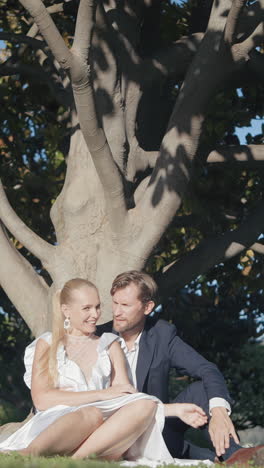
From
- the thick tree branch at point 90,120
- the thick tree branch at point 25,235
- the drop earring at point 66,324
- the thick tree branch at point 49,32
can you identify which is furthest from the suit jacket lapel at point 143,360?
the thick tree branch at point 49,32

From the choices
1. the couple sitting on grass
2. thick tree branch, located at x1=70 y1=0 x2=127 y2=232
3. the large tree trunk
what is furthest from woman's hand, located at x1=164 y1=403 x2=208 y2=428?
thick tree branch, located at x1=70 y1=0 x2=127 y2=232

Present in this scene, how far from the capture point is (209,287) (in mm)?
14016

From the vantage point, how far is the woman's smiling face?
6625 mm

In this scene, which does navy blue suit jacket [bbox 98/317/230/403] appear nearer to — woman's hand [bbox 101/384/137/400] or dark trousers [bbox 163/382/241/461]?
dark trousers [bbox 163/382/241/461]

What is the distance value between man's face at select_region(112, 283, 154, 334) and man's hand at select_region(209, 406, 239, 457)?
3.79 feet

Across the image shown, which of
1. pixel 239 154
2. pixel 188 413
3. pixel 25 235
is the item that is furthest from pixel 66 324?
pixel 239 154

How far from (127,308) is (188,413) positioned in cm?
110

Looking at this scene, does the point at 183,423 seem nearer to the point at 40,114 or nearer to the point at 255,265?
the point at 255,265

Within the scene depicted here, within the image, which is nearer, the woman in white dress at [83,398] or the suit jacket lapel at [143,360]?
the woman in white dress at [83,398]

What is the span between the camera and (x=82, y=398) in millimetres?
6234

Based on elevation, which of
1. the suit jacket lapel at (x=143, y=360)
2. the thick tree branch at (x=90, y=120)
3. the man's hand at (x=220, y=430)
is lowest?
the man's hand at (x=220, y=430)

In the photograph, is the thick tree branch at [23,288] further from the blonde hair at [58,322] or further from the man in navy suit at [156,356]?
the blonde hair at [58,322]

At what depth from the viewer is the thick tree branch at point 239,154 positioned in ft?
30.3

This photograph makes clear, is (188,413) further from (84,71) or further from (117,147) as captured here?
(117,147)
